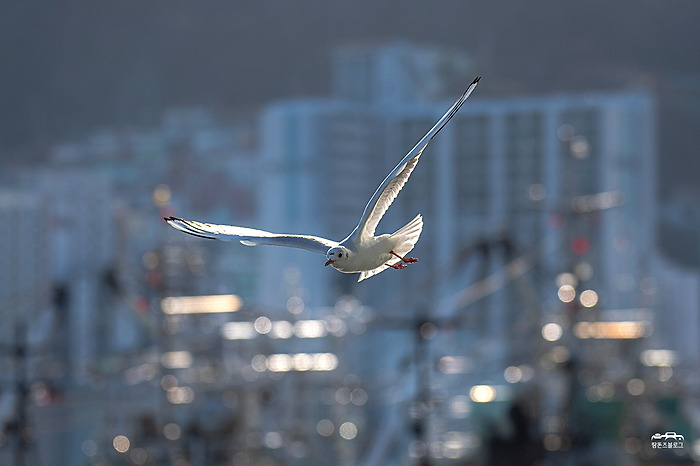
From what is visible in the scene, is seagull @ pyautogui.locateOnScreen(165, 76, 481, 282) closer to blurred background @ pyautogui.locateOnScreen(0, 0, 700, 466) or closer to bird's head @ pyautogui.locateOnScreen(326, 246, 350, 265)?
bird's head @ pyautogui.locateOnScreen(326, 246, 350, 265)

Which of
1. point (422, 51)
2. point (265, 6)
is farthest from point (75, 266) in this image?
point (265, 6)

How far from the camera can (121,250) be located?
62406 mm

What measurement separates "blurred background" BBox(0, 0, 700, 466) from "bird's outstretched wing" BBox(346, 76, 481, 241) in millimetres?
9676

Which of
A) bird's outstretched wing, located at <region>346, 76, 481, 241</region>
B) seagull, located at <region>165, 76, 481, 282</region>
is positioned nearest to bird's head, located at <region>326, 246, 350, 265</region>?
seagull, located at <region>165, 76, 481, 282</region>

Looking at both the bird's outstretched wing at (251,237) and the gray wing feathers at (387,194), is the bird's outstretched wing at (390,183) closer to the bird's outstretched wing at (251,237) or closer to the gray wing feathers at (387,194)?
the gray wing feathers at (387,194)

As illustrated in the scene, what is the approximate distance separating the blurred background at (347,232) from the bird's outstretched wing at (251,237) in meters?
9.73

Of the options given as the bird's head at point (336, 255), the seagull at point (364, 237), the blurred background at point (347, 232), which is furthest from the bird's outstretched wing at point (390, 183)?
the blurred background at point (347, 232)

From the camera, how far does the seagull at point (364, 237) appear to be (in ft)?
14.8

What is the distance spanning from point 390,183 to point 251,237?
51cm

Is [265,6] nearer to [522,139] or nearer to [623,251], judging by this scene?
[522,139]

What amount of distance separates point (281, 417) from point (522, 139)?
1490 inches

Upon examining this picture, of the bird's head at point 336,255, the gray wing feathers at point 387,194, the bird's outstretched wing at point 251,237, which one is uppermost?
the gray wing feathers at point 387,194

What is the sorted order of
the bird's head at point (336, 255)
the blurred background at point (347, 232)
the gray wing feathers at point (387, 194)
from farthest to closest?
the blurred background at point (347, 232) → the gray wing feathers at point (387, 194) → the bird's head at point (336, 255)

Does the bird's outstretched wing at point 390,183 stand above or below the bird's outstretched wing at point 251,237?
above
